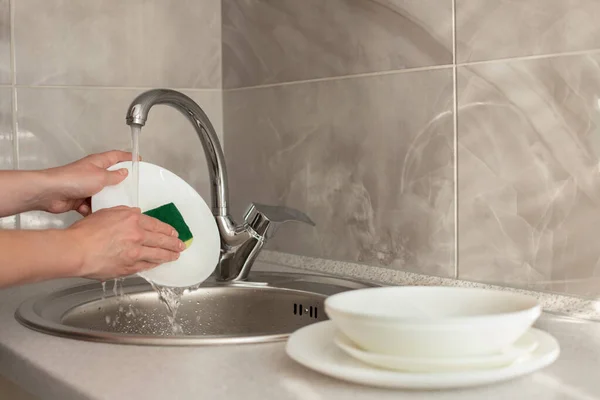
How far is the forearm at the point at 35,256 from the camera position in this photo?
86 centimetres

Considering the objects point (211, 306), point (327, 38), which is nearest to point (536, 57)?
point (327, 38)

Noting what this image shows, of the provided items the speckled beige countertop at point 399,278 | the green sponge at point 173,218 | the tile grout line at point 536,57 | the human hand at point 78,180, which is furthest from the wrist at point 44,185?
the tile grout line at point 536,57

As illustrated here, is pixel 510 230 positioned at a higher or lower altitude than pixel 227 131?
lower

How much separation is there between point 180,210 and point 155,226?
0.70 feet

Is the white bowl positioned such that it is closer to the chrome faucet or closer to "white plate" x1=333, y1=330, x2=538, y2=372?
"white plate" x1=333, y1=330, x2=538, y2=372

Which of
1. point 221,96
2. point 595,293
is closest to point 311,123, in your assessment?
point 221,96

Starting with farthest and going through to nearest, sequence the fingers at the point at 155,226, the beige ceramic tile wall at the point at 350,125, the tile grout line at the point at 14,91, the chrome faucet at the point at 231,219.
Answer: the tile grout line at the point at 14,91 < the chrome faucet at the point at 231,219 < the beige ceramic tile wall at the point at 350,125 < the fingers at the point at 155,226

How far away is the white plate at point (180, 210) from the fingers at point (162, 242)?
4.4 inches

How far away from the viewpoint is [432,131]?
1.25 m

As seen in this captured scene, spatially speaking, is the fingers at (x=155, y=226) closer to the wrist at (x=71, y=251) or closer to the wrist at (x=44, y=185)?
the wrist at (x=71, y=251)

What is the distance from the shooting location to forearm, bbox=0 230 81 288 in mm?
858

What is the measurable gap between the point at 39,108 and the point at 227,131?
0.41 meters

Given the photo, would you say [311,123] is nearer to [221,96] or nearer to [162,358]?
[221,96]

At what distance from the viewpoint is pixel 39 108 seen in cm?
159
